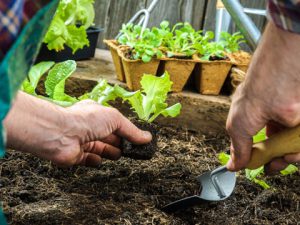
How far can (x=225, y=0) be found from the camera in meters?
1.87

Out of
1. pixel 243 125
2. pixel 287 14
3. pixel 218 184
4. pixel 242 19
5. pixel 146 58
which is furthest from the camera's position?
pixel 146 58

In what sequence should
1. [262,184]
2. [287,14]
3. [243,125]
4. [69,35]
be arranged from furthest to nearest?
[69,35], [262,184], [243,125], [287,14]

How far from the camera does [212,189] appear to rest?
1.45m

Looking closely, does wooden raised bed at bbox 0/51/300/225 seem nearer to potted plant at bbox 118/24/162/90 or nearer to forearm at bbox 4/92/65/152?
forearm at bbox 4/92/65/152

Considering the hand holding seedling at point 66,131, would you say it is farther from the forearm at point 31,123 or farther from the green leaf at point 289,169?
the green leaf at point 289,169

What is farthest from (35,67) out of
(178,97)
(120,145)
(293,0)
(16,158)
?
(293,0)

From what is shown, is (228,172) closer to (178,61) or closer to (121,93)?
(121,93)

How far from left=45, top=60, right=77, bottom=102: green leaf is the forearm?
1.63 feet

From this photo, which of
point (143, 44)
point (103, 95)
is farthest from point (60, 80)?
point (143, 44)

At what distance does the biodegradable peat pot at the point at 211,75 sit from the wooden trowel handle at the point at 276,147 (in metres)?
1.11

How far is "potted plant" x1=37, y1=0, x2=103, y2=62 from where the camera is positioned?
2.30 meters

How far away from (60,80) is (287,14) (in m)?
1.02

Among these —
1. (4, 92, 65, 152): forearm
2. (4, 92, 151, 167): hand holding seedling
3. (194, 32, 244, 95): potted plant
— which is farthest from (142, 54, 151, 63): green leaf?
(4, 92, 65, 152): forearm

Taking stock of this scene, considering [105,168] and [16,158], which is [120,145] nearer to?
[105,168]
